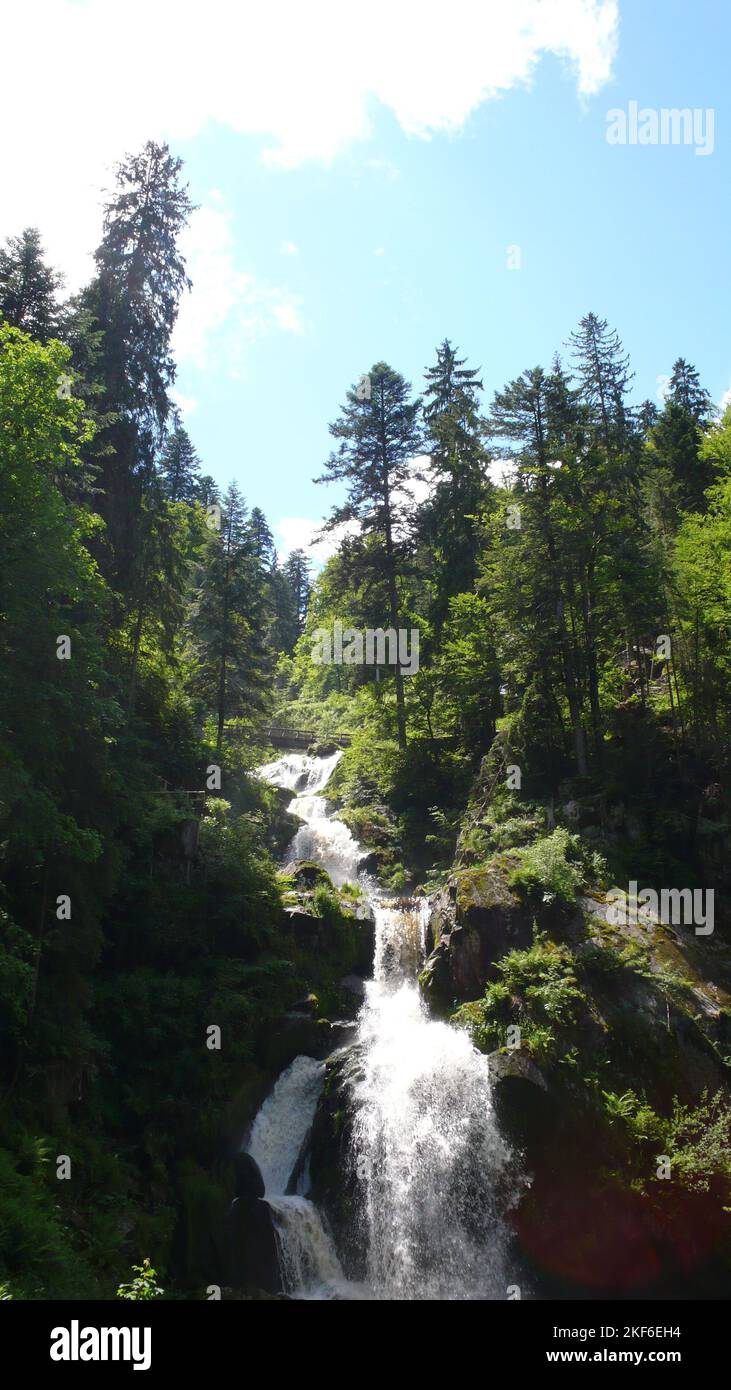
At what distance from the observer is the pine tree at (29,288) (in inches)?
719

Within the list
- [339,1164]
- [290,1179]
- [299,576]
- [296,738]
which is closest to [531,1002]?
[339,1164]

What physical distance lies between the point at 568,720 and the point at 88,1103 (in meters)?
17.7

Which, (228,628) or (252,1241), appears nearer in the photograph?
(252,1241)

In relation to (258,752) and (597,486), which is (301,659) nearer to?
(258,752)

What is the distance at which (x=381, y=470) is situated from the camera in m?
32.0

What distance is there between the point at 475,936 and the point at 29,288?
1955 cm

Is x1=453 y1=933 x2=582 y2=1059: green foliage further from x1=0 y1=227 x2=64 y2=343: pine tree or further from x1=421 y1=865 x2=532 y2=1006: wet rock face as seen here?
x1=0 y1=227 x2=64 y2=343: pine tree

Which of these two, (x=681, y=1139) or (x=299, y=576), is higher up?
(x=299, y=576)

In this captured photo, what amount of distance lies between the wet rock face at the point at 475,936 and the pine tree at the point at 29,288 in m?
17.5

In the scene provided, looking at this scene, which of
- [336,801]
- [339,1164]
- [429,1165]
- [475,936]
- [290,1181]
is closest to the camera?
[429,1165]

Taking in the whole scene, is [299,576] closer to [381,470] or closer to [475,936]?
[381,470]

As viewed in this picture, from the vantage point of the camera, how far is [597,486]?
83.5ft

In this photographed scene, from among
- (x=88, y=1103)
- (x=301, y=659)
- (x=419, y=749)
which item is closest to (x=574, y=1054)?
(x=88, y=1103)

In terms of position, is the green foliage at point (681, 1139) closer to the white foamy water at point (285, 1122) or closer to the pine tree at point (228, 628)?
the white foamy water at point (285, 1122)
